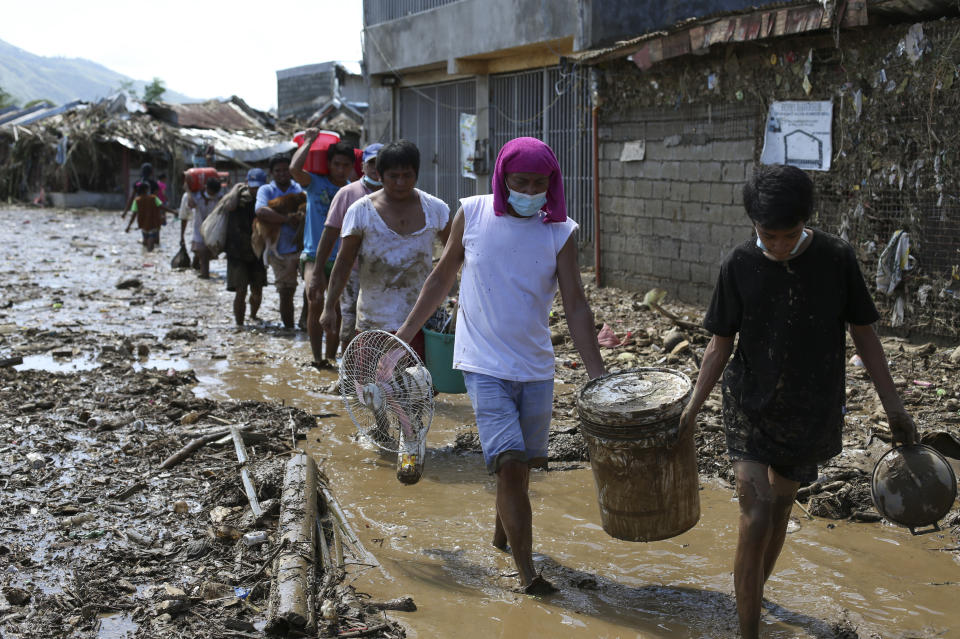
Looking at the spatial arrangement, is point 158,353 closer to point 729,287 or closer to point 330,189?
point 330,189

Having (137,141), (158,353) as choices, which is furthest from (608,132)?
(137,141)

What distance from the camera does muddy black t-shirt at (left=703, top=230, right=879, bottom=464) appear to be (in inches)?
125

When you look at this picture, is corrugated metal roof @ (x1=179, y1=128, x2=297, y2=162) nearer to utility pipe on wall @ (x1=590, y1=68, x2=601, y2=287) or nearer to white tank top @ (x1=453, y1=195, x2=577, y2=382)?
utility pipe on wall @ (x1=590, y1=68, x2=601, y2=287)

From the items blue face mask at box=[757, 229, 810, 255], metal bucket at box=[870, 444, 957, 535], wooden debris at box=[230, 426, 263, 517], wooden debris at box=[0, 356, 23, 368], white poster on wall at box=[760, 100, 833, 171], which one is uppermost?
white poster on wall at box=[760, 100, 833, 171]

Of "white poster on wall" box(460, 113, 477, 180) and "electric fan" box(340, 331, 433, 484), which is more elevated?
"white poster on wall" box(460, 113, 477, 180)

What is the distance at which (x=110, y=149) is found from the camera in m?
36.0

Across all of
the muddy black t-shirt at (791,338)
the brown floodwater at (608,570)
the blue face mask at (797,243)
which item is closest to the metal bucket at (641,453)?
the muddy black t-shirt at (791,338)

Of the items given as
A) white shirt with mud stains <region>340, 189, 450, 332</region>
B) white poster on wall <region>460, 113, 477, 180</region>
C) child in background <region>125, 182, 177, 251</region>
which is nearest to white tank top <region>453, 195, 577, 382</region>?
white shirt with mud stains <region>340, 189, 450, 332</region>

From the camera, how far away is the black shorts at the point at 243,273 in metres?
10.6

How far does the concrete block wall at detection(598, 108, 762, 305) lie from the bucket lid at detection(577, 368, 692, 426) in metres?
6.65

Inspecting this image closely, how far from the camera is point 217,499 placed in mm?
4977

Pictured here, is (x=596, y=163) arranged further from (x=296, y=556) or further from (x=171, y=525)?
(x=296, y=556)

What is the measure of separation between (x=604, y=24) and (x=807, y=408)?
1083 cm

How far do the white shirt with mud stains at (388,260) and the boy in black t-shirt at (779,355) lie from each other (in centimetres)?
278
